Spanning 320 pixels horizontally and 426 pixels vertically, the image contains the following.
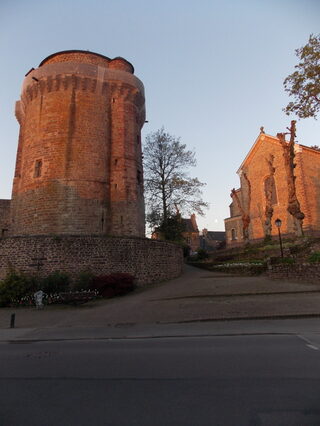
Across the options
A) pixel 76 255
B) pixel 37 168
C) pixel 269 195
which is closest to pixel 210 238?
pixel 269 195

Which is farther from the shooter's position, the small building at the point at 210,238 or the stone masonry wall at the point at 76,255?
the small building at the point at 210,238

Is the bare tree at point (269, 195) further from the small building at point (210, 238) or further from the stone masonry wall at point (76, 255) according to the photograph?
the small building at point (210, 238)

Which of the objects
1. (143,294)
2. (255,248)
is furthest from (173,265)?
(255,248)

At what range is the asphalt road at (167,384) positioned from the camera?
10.0ft

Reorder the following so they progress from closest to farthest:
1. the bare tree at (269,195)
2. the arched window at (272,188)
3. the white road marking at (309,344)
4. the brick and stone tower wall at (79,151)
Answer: the white road marking at (309,344) < the brick and stone tower wall at (79,151) < the bare tree at (269,195) < the arched window at (272,188)

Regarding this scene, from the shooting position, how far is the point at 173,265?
1998 centimetres

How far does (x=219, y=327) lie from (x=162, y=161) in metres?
20.5

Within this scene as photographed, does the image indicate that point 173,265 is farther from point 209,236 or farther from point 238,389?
point 209,236

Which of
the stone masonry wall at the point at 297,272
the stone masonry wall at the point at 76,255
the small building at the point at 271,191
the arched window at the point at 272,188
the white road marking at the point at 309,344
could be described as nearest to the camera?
the white road marking at the point at 309,344

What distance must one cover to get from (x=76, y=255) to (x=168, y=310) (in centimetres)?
740

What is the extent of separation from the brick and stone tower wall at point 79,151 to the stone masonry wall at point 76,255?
3.70 meters

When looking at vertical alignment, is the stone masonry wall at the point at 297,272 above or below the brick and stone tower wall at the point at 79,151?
below

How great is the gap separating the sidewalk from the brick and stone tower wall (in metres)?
7.84

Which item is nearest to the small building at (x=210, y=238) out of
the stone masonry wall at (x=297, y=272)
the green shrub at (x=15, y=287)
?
the stone masonry wall at (x=297, y=272)
